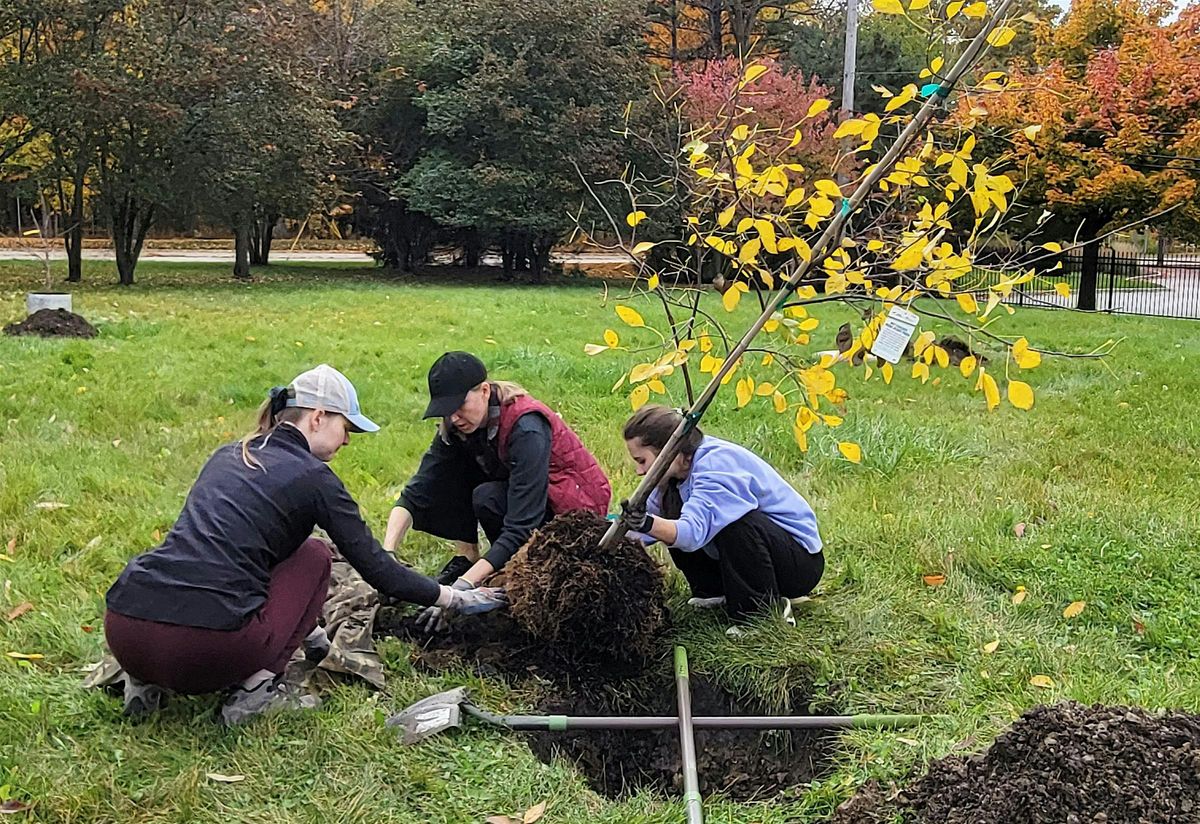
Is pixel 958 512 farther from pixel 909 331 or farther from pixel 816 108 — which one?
pixel 816 108

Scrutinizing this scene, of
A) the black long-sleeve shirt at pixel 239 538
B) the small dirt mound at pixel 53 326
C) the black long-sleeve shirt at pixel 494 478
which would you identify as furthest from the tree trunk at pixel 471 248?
the black long-sleeve shirt at pixel 239 538

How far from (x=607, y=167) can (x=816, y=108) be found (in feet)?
69.0

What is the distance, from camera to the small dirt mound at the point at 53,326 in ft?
33.2

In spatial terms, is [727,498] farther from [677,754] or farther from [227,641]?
[227,641]

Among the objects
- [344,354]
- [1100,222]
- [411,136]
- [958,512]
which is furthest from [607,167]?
[958,512]

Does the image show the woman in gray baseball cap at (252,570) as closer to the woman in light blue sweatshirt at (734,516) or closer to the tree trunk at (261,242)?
the woman in light blue sweatshirt at (734,516)

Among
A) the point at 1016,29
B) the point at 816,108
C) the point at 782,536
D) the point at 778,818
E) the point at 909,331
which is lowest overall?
the point at 778,818

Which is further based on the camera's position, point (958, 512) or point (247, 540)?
point (958, 512)

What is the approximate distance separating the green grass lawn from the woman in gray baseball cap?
191 mm

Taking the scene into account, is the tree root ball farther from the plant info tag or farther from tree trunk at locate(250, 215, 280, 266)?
tree trunk at locate(250, 215, 280, 266)

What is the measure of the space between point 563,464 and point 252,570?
1.41m

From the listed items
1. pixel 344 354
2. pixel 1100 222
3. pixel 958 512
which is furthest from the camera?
pixel 1100 222

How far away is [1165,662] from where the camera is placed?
3496 millimetres

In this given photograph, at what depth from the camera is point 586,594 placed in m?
3.50
